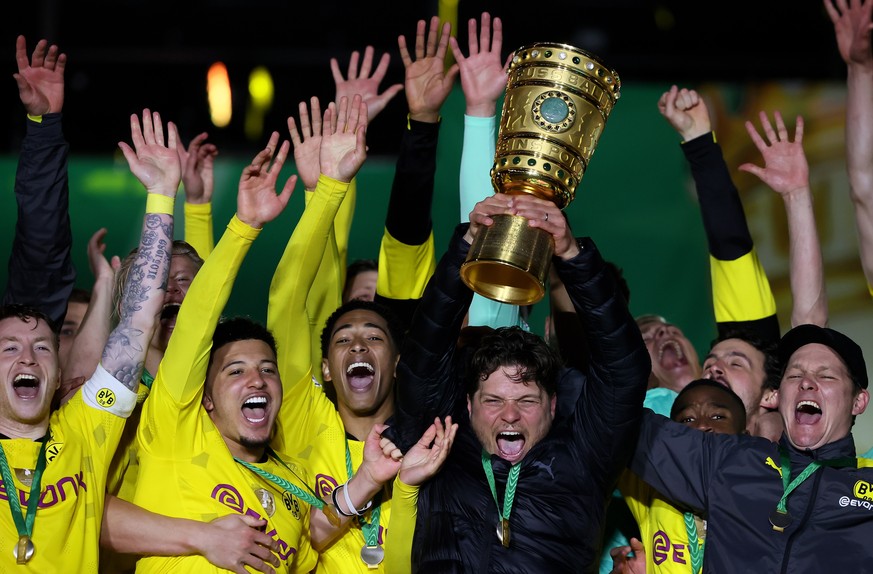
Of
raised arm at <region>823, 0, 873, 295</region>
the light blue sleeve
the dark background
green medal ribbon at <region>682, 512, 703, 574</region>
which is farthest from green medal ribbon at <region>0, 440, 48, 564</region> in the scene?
the dark background

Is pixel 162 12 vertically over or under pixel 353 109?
over

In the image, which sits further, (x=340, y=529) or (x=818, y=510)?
(x=340, y=529)

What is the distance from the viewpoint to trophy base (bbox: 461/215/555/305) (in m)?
3.48

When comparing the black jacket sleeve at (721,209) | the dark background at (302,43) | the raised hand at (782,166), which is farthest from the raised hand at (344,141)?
the dark background at (302,43)

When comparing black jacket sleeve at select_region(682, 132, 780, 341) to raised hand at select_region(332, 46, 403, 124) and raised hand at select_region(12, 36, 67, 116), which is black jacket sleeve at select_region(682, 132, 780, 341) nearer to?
raised hand at select_region(332, 46, 403, 124)

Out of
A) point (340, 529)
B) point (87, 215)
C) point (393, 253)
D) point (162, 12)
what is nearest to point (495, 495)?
point (340, 529)

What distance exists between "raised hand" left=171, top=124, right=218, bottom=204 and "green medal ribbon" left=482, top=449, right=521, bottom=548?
1925 mm

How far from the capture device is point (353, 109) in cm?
454

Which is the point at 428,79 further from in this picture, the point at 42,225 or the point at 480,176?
the point at 42,225

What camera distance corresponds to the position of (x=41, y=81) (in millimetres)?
4703

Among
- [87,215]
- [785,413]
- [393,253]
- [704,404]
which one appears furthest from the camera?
[87,215]

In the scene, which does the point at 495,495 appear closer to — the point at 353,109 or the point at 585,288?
the point at 585,288

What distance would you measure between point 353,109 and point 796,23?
10.9 ft

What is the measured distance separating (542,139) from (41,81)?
1.92 meters
